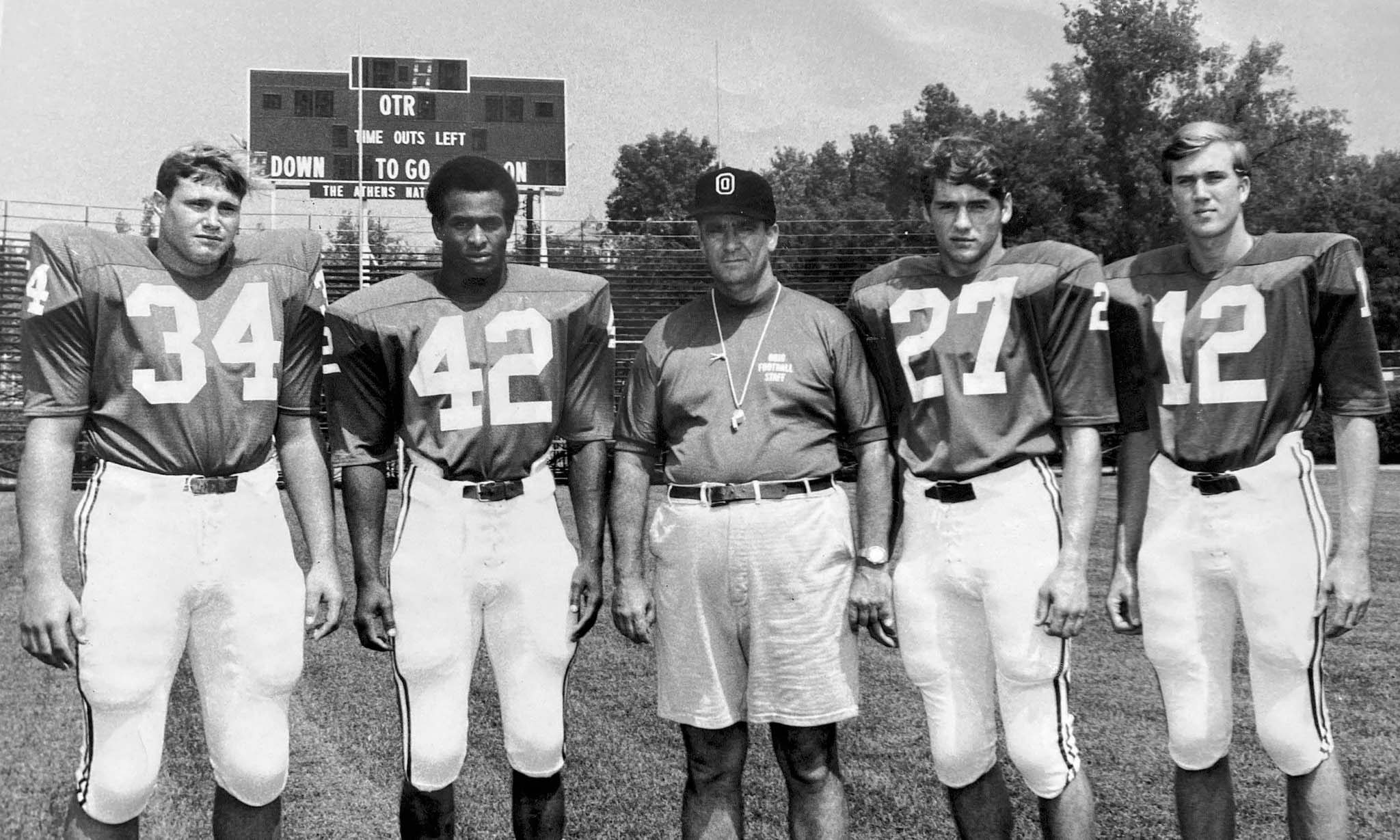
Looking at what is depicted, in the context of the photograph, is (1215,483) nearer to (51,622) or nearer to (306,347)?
(306,347)

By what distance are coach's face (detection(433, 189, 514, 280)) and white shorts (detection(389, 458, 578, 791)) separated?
1.90 feet

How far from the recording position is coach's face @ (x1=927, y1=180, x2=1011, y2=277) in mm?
3668

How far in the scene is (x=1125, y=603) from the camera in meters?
3.75

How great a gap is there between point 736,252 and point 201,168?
1.49 meters

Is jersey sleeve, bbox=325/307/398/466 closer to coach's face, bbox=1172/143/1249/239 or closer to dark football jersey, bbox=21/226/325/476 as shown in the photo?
dark football jersey, bbox=21/226/325/476

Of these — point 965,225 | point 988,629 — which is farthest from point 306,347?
point 988,629

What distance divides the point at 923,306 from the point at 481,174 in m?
1.31

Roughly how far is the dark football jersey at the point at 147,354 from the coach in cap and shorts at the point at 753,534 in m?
1.10

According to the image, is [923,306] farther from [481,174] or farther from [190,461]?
[190,461]

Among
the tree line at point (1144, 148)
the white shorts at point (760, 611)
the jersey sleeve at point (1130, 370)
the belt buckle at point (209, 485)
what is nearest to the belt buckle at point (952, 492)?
the white shorts at point (760, 611)

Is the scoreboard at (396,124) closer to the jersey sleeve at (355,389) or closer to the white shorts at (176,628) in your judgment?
the jersey sleeve at (355,389)

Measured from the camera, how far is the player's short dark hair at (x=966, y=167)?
3.67 metres

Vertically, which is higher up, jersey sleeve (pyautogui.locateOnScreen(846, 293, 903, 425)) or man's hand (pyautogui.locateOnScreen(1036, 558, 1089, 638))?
jersey sleeve (pyautogui.locateOnScreen(846, 293, 903, 425))

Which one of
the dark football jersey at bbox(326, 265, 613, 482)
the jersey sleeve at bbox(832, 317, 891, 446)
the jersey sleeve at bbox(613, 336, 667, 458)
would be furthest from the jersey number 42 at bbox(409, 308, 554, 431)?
the jersey sleeve at bbox(832, 317, 891, 446)
